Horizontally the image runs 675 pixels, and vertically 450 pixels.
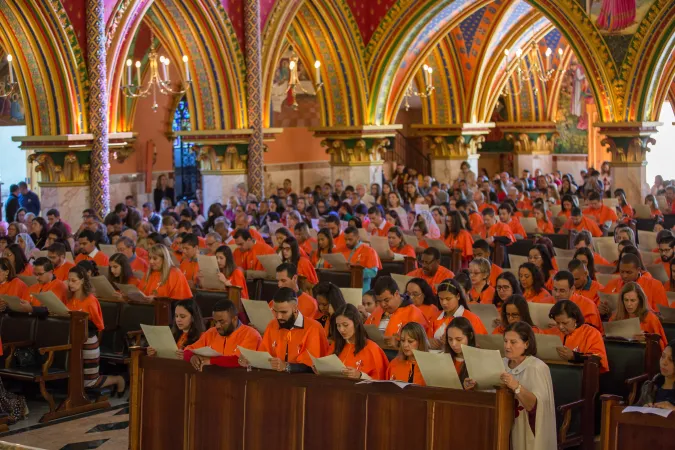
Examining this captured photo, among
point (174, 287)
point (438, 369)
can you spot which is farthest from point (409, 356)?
point (174, 287)

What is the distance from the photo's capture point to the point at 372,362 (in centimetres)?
741

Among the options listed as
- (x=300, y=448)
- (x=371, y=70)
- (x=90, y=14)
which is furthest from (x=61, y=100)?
(x=300, y=448)

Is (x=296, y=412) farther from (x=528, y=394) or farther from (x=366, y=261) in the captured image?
(x=366, y=261)

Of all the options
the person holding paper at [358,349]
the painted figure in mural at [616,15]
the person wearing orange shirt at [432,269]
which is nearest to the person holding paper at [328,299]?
the person holding paper at [358,349]

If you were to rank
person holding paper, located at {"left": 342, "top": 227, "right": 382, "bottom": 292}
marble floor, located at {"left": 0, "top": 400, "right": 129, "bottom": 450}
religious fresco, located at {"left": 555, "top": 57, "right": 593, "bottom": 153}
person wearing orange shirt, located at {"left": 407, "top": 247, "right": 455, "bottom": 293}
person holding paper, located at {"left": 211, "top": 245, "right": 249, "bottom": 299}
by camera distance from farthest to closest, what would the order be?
religious fresco, located at {"left": 555, "top": 57, "right": 593, "bottom": 153}, person holding paper, located at {"left": 342, "top": 227, "right": 382, "bottom": 292}, person holding paper, located at {"left": 211, "top": 245, "right": 249, "bottom": 299}, person wearing orange shirt, located at {"left": 407, "top": 247, "right": 455, "bottom": 293}, marble floor, located at {"left": 0, "top": 400, "right": 129, "bottom": 450}

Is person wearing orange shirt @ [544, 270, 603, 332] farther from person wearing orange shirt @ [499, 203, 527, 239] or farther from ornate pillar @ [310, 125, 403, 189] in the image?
ornate pillar @ [310, 125, 403, 189]

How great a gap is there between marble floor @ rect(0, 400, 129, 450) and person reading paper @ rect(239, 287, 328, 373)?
1.65 meters

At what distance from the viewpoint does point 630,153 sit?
68.3 feet

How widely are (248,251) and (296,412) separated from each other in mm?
6295

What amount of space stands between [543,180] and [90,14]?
9112 millimetres

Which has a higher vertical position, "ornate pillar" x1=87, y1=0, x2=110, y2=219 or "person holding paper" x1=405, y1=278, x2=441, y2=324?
"ornate pillar" x1=87, y1=0, x2=110, y2=219

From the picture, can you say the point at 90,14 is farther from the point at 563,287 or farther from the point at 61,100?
the point at 563,287

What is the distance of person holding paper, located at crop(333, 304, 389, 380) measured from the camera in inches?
292

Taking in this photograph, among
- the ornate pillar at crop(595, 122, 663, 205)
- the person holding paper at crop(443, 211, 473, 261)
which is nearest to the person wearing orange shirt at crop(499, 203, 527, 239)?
the person holding paper at crop(443, 211, 473, 261)
